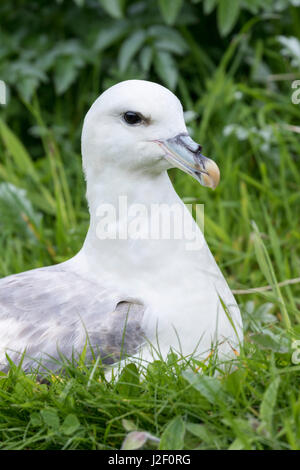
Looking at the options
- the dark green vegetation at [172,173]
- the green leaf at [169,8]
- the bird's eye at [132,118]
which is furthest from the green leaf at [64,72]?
the bird's eye at [132,118]

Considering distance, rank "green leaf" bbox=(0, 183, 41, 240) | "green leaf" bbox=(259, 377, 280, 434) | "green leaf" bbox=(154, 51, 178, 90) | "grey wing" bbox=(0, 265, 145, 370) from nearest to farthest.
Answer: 1. "green leaf" bbox=(259, 377, 280, 434)
2. "grey wing" bbox=(0, 265, 145, 370)
3. "green leaf" bbox=(0, 183, 41, 240)
4. "green leaf" bbox=(154, 51, 178, 90)

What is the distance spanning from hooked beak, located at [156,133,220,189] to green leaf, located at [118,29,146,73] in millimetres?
1711

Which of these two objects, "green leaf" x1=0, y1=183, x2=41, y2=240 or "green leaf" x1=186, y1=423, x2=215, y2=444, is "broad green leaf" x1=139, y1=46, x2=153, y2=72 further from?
"green leaf" x1=186, y1=423, x2=215, y2=444

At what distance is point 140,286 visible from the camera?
239cm

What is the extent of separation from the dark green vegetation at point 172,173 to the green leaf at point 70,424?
0.01 metres

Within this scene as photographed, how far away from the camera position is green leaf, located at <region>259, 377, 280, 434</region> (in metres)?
1.78

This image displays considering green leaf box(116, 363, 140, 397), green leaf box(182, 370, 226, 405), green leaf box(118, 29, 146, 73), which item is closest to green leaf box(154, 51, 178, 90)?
green leaf box(118, 29, 146, 73)

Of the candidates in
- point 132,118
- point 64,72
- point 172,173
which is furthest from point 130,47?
point 132,118

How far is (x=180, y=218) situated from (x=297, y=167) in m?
1.65

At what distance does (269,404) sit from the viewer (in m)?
1.81

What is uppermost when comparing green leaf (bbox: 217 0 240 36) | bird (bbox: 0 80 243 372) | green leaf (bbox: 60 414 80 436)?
green leaf (bbox: 217 0 240 36)

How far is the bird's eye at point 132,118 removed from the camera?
2.34 meters

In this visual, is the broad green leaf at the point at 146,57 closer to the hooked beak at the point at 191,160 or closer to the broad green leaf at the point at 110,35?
the broad green leaf at the point at 110,35
